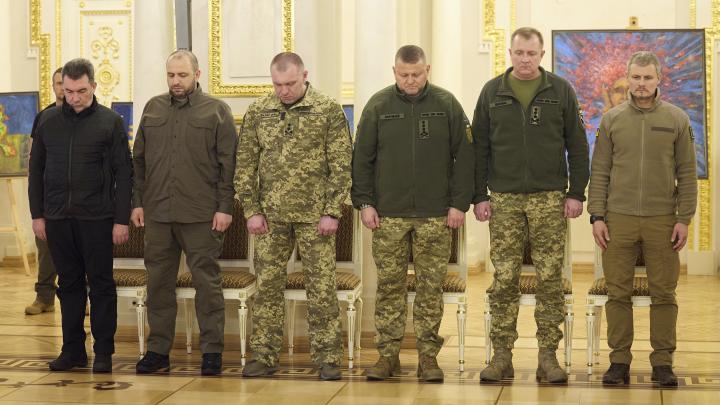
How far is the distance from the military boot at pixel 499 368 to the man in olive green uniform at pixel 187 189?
5.18 ft

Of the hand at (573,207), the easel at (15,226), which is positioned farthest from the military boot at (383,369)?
the easel at (15,226)

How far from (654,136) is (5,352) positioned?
4.35 metres

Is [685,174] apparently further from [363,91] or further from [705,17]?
[705,17]

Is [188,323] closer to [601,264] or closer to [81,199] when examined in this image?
[81,199]

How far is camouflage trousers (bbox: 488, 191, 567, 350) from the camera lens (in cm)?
636

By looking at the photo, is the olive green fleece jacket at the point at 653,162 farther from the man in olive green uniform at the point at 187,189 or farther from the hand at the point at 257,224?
the man in olive green uniform at the point at 187,189

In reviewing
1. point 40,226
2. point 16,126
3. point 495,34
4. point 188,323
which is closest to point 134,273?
point 188,323

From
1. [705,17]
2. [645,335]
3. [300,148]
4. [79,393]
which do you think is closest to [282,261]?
[300,148]

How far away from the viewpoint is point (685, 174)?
632 cm

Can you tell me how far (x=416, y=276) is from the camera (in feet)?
21.6

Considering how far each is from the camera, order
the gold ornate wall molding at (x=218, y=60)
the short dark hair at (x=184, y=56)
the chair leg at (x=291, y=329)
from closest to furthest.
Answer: the short dark hair at (x=184, y=56), the chair leg at (x=291, y=329), the gold ornate wall molding at (x=218, y=60)

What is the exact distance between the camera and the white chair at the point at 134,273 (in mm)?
7145

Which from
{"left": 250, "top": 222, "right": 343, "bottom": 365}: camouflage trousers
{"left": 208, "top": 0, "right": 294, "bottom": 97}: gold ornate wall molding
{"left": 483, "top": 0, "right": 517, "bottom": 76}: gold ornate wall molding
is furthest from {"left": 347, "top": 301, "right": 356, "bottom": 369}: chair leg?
{"left": 483, "top": 0, "right": 517, "bottom": 76}: gold ornate wall molding

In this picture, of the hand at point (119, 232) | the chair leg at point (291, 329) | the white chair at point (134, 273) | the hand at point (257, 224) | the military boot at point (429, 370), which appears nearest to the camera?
the military boot at point (429, 370)
